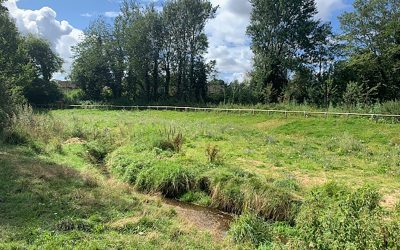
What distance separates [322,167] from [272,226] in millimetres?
6824

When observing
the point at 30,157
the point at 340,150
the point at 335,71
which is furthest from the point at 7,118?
the point at 335,71

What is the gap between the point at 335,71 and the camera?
46.0 metres

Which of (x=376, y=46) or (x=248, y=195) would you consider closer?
(x=248, y=195)

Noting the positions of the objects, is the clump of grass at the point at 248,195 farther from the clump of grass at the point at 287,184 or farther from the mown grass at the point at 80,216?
the mown grass at the point at 80,216

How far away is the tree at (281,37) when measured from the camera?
47.5 m

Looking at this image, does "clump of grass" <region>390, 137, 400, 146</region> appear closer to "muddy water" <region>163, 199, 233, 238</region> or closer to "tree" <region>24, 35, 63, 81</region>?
"muddy water" <region>163, 199, 233, 238</region>

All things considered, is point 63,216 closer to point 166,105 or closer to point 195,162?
point 195,162

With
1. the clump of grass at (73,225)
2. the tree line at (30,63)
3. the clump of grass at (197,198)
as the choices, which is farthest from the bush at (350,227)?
the tree line at (30,63)

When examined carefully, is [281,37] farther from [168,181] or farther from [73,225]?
[73,225]

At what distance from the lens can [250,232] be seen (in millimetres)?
8398

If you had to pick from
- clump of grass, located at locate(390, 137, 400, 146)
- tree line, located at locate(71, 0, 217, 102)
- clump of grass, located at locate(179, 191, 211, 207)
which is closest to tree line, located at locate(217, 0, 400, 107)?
tree line, located at locate(71, 0, 217, 102)

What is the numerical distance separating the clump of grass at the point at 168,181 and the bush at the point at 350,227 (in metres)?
6.06

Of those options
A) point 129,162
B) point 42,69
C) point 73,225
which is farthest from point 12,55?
point 73,225

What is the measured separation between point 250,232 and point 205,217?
2.51 meters
